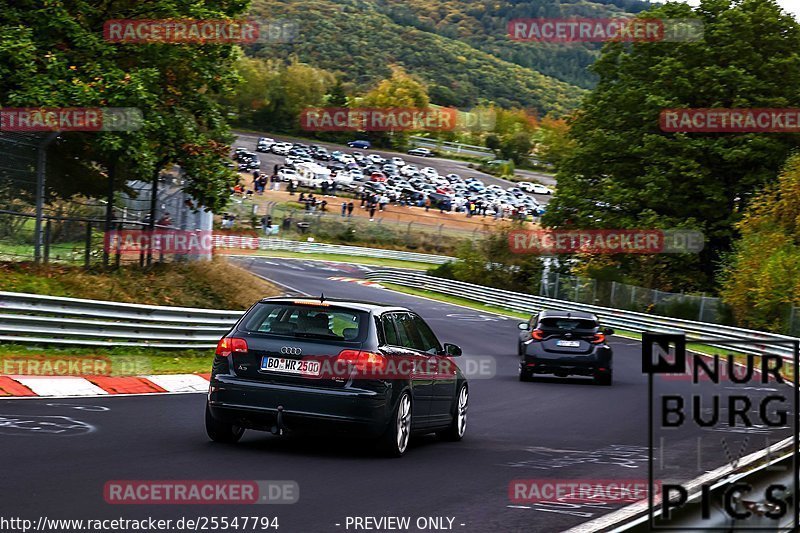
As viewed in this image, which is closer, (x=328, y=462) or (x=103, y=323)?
(x=328, y=462)

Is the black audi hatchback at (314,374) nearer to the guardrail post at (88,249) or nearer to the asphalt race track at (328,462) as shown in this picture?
the asphalt race track at (328,462)

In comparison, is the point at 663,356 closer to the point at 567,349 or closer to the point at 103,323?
the point at 103,323

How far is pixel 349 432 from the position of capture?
10.9m

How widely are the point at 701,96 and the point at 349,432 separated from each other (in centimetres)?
3814

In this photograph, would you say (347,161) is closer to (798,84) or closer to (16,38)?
(798,84)

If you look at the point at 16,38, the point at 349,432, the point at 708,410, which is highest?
the point at 16,38

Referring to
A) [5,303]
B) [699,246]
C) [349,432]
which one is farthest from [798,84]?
[349,432]

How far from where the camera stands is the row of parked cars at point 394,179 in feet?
308

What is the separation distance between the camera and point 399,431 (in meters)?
11.4

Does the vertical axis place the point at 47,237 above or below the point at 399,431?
above

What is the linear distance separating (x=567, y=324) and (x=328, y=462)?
42.6 feet

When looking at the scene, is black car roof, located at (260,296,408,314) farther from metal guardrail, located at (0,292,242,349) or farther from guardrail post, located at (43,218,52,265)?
guardrail post, located at (43,218,52,265)
